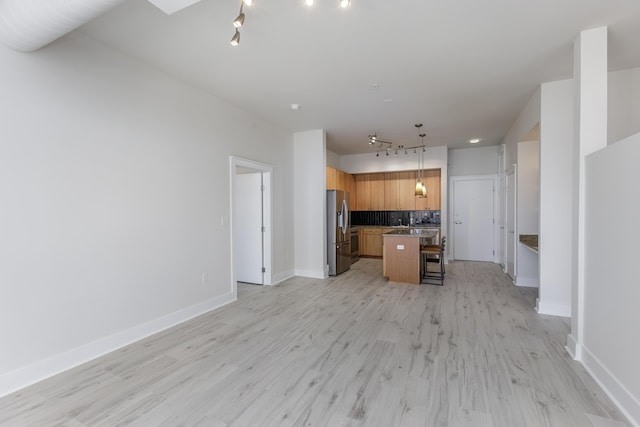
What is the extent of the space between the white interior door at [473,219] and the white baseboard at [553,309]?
154 inches

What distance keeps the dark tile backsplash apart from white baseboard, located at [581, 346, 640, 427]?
5.43m

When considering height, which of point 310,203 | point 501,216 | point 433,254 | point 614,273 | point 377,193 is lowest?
point 433,254

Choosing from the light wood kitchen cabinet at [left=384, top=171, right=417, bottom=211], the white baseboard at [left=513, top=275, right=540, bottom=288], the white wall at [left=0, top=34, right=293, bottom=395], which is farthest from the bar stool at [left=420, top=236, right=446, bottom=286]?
the white wall at [left=0, top=34, right=293, bottom=395]

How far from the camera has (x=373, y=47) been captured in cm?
285

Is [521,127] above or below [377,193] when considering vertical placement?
above

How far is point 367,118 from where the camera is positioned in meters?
5.04

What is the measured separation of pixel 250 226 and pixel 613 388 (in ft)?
16.0

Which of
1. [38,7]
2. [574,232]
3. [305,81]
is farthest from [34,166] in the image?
[574,232]

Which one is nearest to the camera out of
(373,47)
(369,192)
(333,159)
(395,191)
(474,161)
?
(373,47)

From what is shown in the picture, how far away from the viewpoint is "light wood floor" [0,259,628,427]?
6.32 ft

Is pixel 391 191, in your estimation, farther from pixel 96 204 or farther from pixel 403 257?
pixel 96 204

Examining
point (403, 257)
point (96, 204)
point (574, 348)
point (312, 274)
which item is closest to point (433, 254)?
point (403, 257)

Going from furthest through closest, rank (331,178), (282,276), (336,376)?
(331,178), (282,276), (336,376)

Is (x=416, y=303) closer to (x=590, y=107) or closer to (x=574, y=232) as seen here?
(x=574, y=232)
